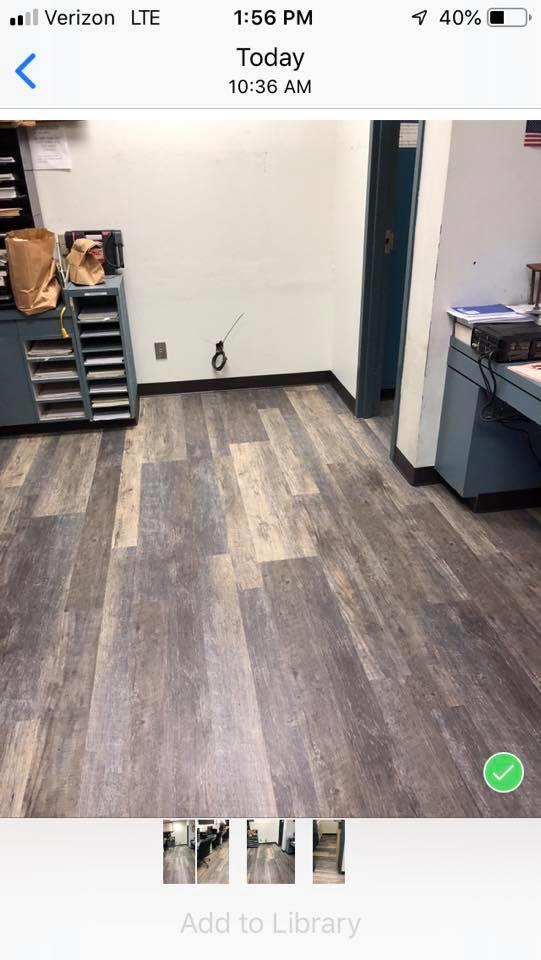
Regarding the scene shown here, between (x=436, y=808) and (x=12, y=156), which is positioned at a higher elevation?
(x=12, y=156)

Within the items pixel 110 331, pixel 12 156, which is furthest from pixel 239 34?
pixel 12 156

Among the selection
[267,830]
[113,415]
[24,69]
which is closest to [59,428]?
[113,415]

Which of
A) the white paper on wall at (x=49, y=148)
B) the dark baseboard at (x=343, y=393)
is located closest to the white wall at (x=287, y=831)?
the dark baseboard at (x=343, y=393)

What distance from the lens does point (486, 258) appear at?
2062 millimetres

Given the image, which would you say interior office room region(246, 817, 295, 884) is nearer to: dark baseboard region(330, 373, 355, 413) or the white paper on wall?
dark baseboard region(330, 373, 355, 413)

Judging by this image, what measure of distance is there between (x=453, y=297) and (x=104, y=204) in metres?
1.92

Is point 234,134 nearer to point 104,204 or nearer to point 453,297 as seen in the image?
point 104,204

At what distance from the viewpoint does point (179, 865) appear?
540 millimetres

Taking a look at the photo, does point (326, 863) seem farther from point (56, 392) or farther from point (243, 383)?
point (243, 383)

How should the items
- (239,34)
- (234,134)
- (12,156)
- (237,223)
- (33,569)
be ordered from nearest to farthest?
(239,34) < (33,569) < (12,156) < (234,134) < (237,223)

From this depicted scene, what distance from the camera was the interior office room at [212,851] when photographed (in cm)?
55

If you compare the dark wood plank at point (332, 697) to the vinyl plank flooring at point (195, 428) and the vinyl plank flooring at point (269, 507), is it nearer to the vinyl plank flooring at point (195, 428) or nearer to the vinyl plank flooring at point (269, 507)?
the vinyl plank flooring at point (269, 507)

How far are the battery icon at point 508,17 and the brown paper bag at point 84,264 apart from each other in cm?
250

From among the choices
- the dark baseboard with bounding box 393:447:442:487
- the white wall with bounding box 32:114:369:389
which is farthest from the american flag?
the dark baseboard with bounding box 393:447:442:487
